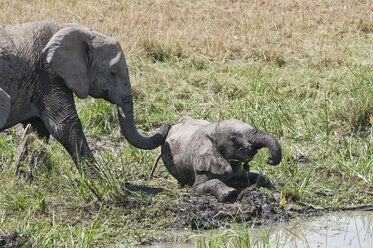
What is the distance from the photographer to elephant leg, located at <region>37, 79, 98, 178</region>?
7422 mm

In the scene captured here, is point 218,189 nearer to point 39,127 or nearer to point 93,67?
point 93,67

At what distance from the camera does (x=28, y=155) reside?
7570mm

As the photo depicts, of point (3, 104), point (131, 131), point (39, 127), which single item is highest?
point (3, 104)

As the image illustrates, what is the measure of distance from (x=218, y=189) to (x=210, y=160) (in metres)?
0.37

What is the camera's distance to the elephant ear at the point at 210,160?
280 inches

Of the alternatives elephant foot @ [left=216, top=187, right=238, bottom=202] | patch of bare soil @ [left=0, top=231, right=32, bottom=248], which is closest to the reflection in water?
elephant foot @ [left=216, top=187, right=238, bottom=202]

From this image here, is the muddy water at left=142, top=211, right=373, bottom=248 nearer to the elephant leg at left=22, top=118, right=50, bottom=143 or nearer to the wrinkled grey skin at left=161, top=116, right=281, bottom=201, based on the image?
the wrinkled grey skin at left=161, top=116, right=281, bottom=201

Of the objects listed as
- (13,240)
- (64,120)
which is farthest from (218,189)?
(13,240)

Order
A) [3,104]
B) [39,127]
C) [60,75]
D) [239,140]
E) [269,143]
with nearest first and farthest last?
1. [3,104]
2. [269,143]
3. [239,140]
4. [60,75]
5. [39,127]

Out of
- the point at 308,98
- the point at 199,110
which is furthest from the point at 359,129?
the point at 199,110

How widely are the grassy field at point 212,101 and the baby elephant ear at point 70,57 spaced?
2.88 ft

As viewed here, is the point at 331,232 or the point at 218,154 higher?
the point at 218,154

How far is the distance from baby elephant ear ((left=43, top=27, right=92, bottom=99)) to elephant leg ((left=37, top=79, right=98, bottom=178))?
0.16m

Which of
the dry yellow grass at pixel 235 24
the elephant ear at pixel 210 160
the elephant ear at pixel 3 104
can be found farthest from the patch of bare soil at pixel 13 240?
the dry yellow grass at pixel 235 24
